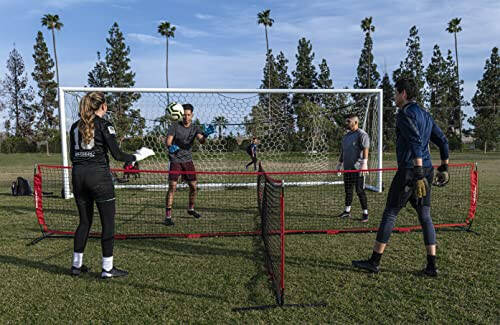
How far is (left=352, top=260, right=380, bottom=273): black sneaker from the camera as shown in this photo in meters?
4.04

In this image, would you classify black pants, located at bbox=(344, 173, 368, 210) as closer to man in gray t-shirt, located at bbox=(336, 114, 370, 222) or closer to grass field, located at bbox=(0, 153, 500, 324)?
man in gray t-shirt, located at bbox=(336, 114, 370, 222)

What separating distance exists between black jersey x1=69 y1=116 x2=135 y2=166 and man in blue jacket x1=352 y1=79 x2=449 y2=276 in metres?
2.92

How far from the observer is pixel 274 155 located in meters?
12.6

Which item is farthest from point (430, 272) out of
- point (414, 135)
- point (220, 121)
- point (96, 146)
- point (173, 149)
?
point (220, 121)

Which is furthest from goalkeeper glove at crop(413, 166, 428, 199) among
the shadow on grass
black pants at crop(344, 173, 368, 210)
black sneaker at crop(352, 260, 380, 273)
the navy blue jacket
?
black pants at crop(344, 173, 368, 210)

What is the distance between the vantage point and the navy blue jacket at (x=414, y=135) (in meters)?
3.80

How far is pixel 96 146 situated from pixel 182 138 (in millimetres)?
2689

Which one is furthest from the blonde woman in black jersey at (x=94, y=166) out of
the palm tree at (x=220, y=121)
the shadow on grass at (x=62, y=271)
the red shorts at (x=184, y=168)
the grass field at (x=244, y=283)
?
the palm tree at (x=220, y=121)

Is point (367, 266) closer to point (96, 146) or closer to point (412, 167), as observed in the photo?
point (412, 167)

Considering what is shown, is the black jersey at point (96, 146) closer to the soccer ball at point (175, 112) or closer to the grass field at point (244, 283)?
the grass field at point (244, 283)

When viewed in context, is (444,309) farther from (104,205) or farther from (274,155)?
(274,155)

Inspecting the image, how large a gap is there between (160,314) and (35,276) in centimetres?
184

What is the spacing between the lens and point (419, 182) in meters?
3.78

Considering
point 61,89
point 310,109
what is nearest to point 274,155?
point 310,109
